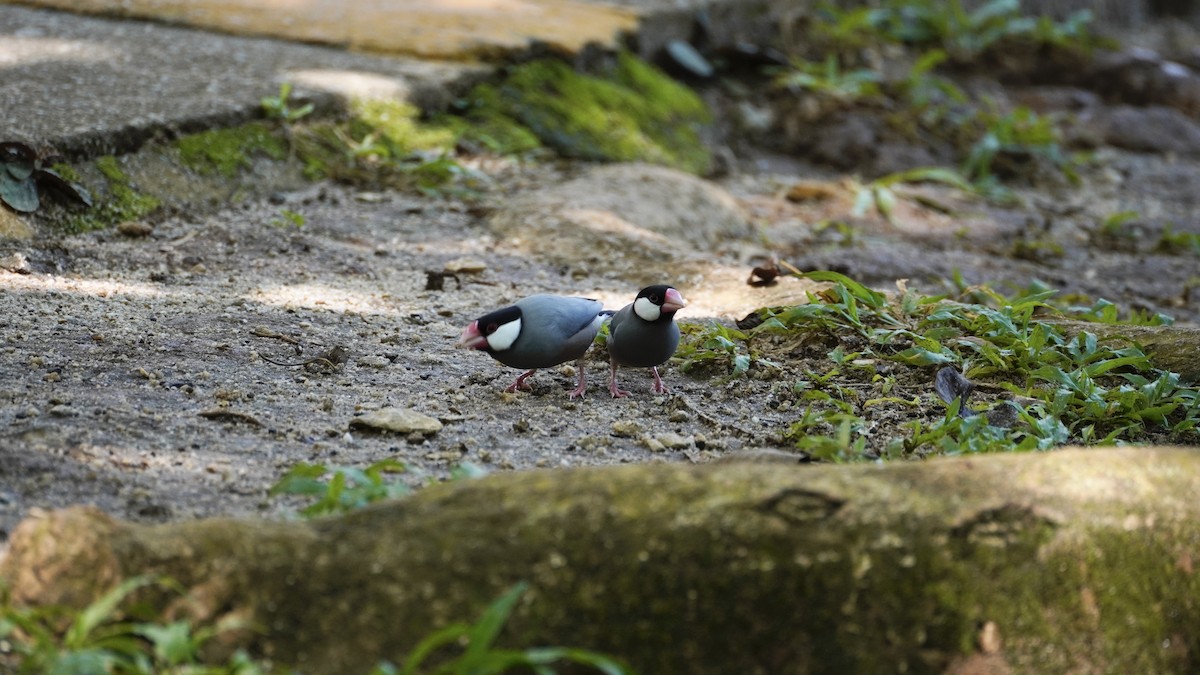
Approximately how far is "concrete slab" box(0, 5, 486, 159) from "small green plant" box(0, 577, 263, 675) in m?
2.59

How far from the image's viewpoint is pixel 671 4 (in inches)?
291

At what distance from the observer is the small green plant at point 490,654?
1688 mm

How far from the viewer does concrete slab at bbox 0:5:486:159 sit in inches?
168

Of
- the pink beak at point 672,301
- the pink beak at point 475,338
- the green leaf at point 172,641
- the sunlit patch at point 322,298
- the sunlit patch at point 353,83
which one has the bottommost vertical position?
the sunlit patch at point 322,298

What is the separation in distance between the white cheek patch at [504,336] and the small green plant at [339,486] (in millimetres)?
575

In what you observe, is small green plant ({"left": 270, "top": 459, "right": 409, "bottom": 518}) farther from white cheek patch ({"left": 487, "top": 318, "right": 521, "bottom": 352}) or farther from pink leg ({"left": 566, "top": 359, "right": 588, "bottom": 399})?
pink leg ({"left": 566, "top": 359, "right": 588, "bottom": 399})

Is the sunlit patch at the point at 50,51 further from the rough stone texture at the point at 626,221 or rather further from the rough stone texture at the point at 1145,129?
the rough stone texture at the point at 1145,129

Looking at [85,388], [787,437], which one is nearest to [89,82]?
[85,388]

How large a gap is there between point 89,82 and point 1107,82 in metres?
6.49

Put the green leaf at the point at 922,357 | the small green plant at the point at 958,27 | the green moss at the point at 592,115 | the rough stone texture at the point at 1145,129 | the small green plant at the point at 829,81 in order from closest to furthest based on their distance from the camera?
the green leaf at the point at 922,357 → the green moss at the point at 592,115 → the small green plant at the point at 829,81 → the rough stone texture at the point at 1145,129 → the small green plant at the point at 958,27

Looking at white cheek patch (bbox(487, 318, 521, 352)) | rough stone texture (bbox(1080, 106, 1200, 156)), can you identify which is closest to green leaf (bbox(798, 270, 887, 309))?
white cheek patch (bbox(487, 318, 521, 352))

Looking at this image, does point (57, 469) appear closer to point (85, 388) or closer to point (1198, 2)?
point (85, 388)

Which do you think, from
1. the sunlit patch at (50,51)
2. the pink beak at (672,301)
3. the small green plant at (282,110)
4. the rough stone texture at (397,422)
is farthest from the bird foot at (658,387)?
the sunlit patch at (50,51)

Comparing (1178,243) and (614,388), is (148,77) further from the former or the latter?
(1178,243)
